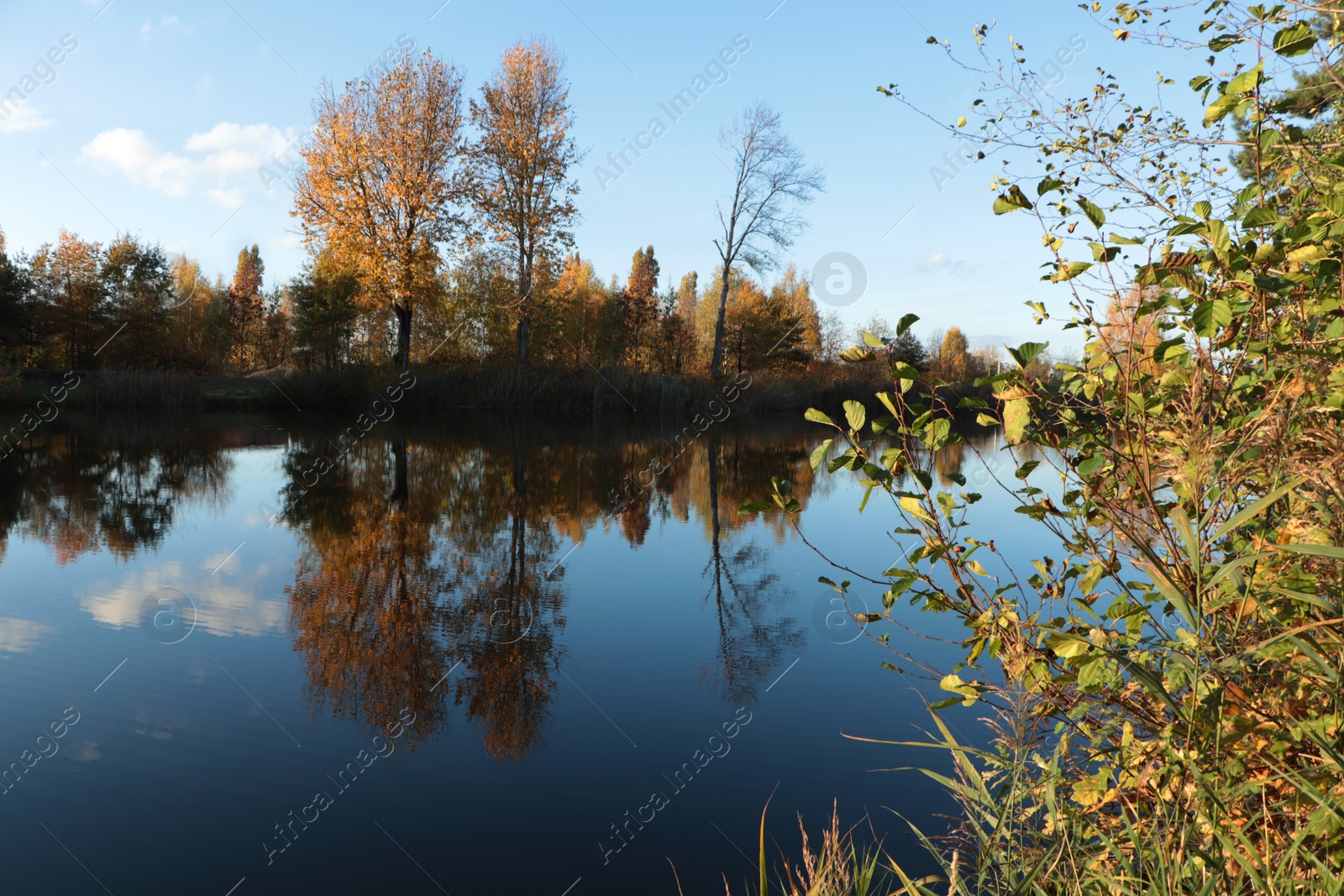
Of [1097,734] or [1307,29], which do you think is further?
[1097,734]

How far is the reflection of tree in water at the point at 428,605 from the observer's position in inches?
146

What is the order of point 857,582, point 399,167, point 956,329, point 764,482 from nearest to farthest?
point 857,582
point 764,482
point 399,167
point 956,329

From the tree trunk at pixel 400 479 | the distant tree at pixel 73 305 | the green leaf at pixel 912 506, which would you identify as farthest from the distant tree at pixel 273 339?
the green leaf at pixel 912 506

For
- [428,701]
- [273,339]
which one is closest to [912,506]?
[428,701]

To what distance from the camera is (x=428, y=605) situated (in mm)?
5152

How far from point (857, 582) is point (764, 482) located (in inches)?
185

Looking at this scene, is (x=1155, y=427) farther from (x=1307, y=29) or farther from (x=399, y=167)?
(x=399, y=167)

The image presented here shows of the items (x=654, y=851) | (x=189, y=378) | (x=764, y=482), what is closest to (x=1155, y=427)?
(x=654, y=851)

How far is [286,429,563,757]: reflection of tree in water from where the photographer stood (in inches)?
146

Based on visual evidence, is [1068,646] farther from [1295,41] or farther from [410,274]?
[410,274]

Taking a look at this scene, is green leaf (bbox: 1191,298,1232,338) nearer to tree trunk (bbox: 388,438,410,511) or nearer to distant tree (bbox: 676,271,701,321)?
tree trunk (bbox: 388,438,410,511)

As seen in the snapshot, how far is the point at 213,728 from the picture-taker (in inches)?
134

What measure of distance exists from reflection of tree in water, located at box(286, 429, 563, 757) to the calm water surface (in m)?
0.03

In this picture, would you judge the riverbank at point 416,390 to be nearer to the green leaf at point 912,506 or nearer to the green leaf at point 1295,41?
the green leaf at point 912,506
